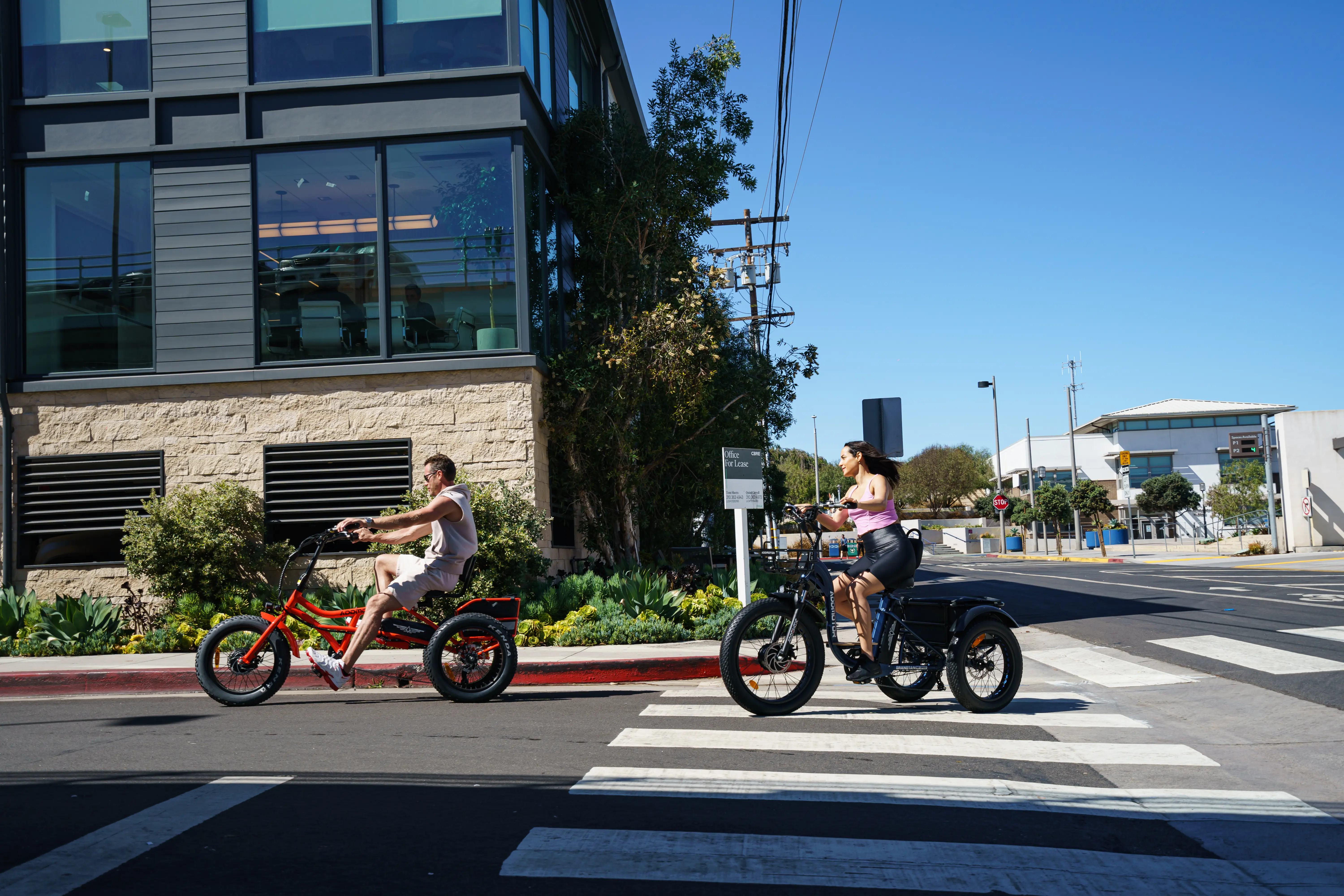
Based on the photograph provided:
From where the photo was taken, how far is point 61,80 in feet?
45.3

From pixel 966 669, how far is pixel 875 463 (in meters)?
1.60

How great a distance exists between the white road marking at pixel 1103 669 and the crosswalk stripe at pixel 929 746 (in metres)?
2.79

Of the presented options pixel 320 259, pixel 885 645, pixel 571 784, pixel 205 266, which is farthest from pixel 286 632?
pixel 205 266

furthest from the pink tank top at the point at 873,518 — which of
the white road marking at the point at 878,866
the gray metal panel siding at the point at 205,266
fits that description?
the gray metal panel siding at the point at 205,266

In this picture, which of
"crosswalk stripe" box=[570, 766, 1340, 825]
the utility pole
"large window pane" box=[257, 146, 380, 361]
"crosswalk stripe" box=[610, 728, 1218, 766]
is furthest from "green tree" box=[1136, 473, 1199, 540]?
"crosswalk stripe" box=[570, 766, 1340, 825]

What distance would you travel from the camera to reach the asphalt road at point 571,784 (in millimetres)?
3746

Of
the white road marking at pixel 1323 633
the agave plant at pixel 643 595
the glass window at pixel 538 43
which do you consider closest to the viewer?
the white road marking at pixel 1323 633

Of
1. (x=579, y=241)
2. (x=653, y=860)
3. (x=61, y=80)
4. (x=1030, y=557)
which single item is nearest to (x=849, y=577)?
(x=653, y=860)

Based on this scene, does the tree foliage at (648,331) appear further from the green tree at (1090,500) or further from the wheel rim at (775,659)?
the green tree at (1090,500)

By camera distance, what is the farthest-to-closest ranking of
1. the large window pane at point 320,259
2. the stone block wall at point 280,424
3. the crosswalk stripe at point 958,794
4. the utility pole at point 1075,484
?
the utility pole at point 1075,484
the large window pane at point 320,259
the stone block wall at point 280,424
the crosswalk stripe at point 958,794

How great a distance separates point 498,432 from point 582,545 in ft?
14.5

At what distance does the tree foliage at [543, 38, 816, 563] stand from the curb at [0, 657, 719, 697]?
4.96 m

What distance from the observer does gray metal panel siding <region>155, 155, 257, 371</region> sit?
1334 cm

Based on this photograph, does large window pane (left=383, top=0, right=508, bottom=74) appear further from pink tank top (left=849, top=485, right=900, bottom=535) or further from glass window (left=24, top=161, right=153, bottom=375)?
pink tank top (left=849, top=485, right=900, bottom=535)
